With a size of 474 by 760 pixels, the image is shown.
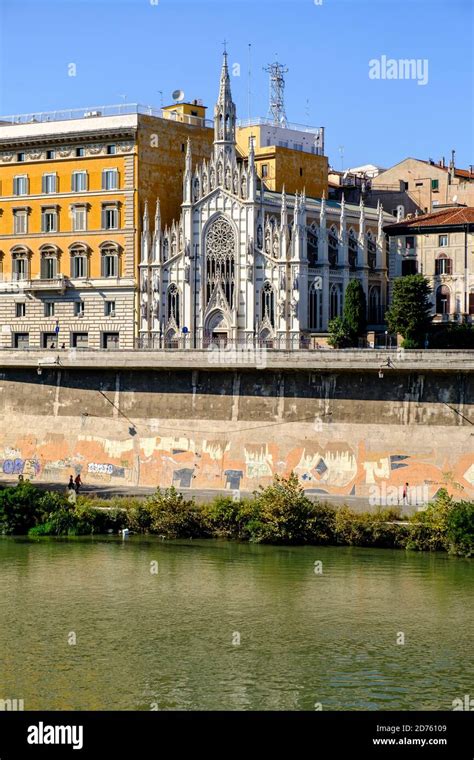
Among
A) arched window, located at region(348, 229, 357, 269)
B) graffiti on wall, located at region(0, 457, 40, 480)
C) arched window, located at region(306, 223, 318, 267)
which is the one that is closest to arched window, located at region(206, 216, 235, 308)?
arched window, located at region(306, 223, 318, 267)

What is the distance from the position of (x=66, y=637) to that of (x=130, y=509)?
14.6 m

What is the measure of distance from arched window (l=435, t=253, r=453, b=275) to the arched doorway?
1194cm

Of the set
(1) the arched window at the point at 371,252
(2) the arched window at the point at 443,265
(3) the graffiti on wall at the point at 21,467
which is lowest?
(3) the graffiti on wall at the point at 21,467

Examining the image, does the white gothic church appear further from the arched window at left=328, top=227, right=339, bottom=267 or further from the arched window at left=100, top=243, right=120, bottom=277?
the arched window at left=100, top=243, right=120, bottom=277

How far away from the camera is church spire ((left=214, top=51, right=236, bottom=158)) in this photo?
73.1 metres

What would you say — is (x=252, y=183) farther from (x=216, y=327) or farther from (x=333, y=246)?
(x=216, y=327)

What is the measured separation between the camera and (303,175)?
8588 cm

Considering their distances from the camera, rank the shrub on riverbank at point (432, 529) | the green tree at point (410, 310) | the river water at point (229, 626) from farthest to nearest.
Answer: the green tree at point (410, 310) → the shrub on riverbank at point (432, 529) → the river water at point (229, 626)

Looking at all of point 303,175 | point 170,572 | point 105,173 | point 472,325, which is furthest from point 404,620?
point 303,175

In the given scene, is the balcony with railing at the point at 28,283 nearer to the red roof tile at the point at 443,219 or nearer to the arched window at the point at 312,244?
the arched window at the point at 312,244

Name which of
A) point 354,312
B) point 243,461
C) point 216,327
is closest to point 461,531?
point 243,461

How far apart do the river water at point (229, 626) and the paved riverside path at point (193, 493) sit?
4053mm

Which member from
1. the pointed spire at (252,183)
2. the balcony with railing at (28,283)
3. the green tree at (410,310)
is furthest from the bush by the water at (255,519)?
the balcony with railing at (28,283)

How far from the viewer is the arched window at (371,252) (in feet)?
256
